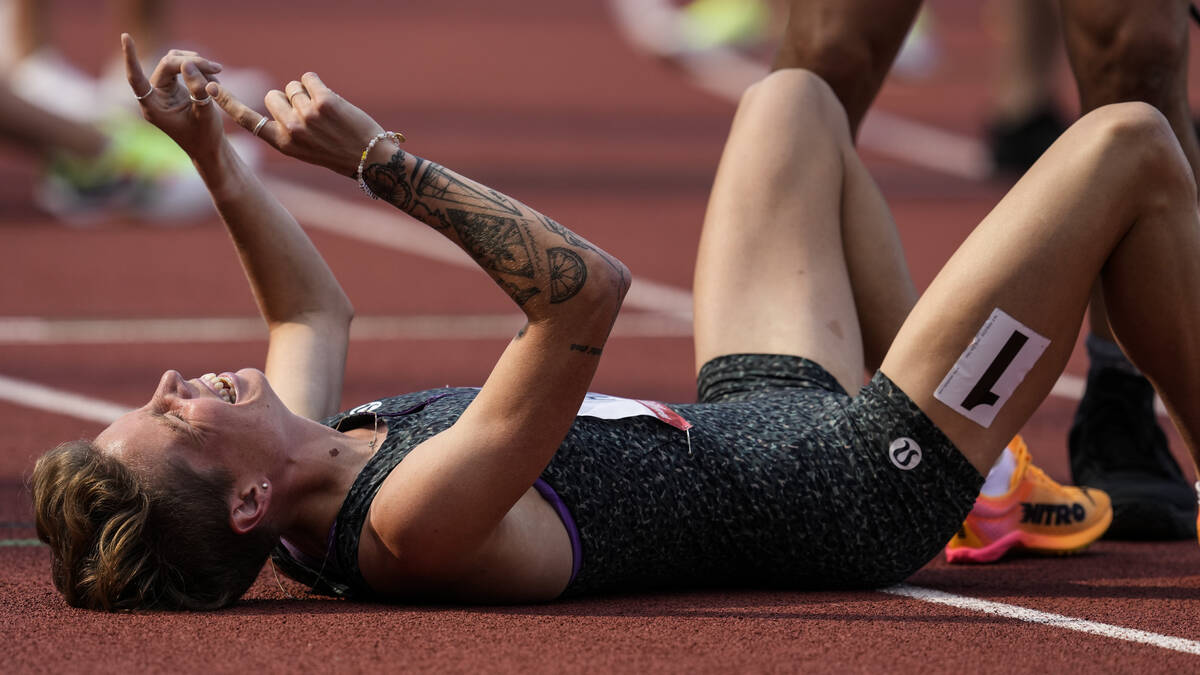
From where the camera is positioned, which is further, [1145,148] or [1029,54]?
[1029,54]

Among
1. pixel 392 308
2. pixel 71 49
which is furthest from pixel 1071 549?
pixel 71 49

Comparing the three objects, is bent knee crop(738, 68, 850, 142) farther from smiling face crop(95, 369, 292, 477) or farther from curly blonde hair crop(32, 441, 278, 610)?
curly blonde hair crop(32, 441, 278, 610)

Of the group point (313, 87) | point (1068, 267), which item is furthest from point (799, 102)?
point (313, 87)

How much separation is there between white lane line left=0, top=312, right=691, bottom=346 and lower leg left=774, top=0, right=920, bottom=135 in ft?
8.46

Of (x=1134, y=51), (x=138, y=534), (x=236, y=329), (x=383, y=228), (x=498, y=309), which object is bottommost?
(x=383, y=228)

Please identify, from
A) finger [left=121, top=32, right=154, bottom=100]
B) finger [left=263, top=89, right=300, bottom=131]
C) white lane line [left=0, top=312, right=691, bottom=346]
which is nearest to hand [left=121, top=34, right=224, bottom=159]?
finger [left=121, top=32, right=154, bottom=100]

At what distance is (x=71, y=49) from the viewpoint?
14250mm

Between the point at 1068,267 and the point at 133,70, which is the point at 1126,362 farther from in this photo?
the point at 133,70

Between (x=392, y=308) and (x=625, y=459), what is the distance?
4.12m

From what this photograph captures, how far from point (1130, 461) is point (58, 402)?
3041mm

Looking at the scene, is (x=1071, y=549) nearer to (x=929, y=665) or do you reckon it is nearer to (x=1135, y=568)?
(x=1135, y=568)

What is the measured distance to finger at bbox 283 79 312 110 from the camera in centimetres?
275

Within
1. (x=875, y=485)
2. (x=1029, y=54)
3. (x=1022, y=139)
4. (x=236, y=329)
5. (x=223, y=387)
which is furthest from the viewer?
(x=1022, y=139)

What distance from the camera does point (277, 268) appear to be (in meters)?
3.61
